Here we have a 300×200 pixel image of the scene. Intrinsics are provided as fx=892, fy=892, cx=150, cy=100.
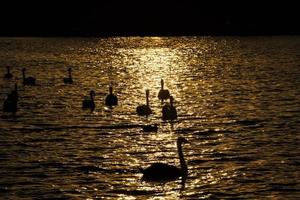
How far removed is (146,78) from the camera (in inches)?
3664

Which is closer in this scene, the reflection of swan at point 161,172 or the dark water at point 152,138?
the dark water at point 152,138

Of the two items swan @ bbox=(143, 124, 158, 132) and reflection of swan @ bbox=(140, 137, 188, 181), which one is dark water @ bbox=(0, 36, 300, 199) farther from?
reflection of swan @ bbox=(140, 137, 188, 181)

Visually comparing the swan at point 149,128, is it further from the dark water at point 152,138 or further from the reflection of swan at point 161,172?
A: the reflection of swan at point 161,172

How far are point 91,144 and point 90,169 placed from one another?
21.7 ft

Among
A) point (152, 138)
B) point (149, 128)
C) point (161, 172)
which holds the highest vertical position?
point (149, 128)

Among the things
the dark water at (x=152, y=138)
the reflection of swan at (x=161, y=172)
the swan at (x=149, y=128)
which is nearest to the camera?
the dark water at (x=152, y=138)

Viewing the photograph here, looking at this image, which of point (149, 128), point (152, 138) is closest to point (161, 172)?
point (152, 138)

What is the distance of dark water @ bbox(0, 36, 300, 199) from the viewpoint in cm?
3388

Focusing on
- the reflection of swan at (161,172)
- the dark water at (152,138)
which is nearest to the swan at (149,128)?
the dark water at (152,138)

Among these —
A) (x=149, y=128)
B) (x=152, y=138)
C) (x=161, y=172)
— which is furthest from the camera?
(x=149, y=128)

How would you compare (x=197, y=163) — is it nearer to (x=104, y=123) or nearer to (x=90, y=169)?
(x=90, y=169)

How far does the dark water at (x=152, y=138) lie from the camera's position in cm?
3388

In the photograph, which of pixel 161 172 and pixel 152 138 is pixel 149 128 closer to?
pixel 152 138

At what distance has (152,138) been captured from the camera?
45.5 metres
